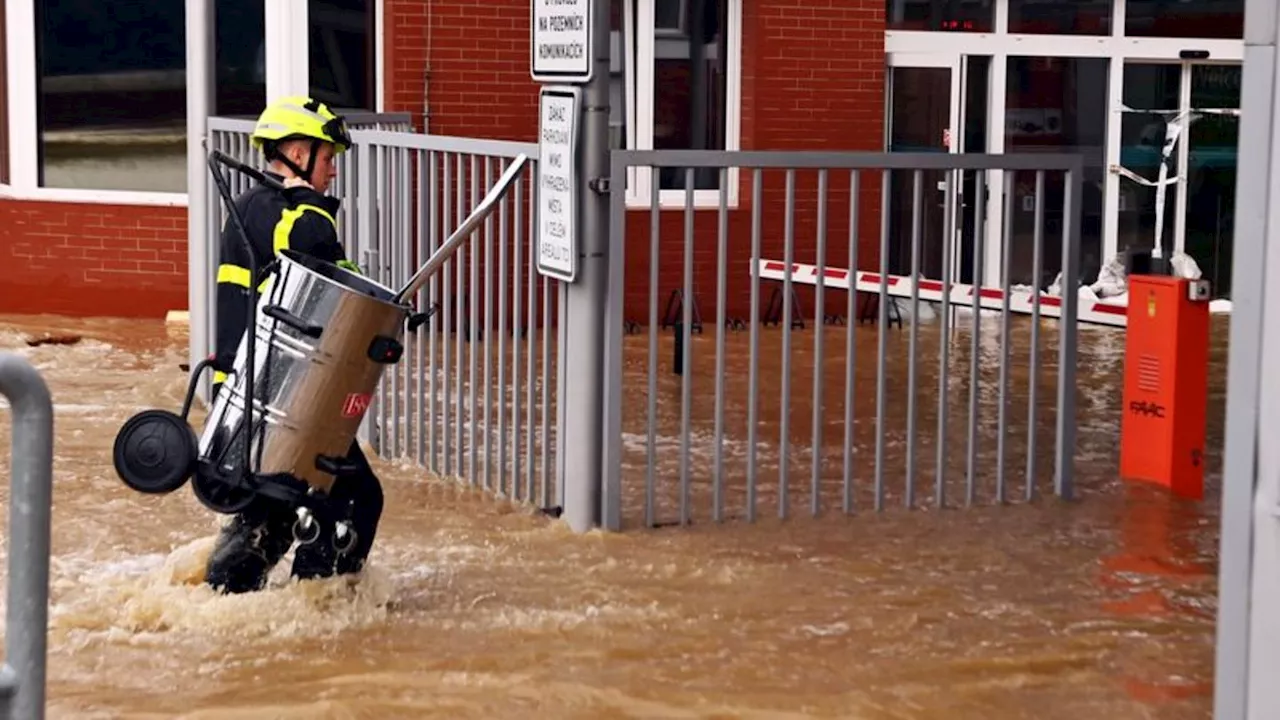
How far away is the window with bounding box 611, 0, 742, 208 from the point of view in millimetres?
15945

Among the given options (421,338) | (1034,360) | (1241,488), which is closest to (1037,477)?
(1034,360)

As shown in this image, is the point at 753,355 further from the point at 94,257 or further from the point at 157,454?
the point at 94,257

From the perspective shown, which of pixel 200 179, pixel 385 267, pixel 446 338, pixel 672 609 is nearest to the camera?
pixel 672 609

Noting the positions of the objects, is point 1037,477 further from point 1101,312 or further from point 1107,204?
point 1107,204

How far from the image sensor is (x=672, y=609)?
749 centimetres

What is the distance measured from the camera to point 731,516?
29.9 feet

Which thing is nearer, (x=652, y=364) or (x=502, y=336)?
(x=652, y=364)

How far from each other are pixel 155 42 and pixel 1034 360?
8.10m

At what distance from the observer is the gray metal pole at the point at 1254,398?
4.15 meters

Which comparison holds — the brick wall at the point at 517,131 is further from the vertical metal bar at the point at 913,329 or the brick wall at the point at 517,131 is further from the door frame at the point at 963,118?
the vertical metal bar at the point at 913,329

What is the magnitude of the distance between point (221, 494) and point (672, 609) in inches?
63.9

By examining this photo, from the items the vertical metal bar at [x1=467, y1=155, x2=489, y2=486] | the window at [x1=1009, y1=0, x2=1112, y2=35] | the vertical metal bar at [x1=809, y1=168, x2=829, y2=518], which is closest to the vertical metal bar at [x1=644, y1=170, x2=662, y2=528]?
the vertical metal bar at [x1=809, y1=168, x2=829, y2=518]

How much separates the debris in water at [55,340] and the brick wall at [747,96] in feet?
8.75

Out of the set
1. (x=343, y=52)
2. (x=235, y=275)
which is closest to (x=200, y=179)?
(x=343, y=52)
